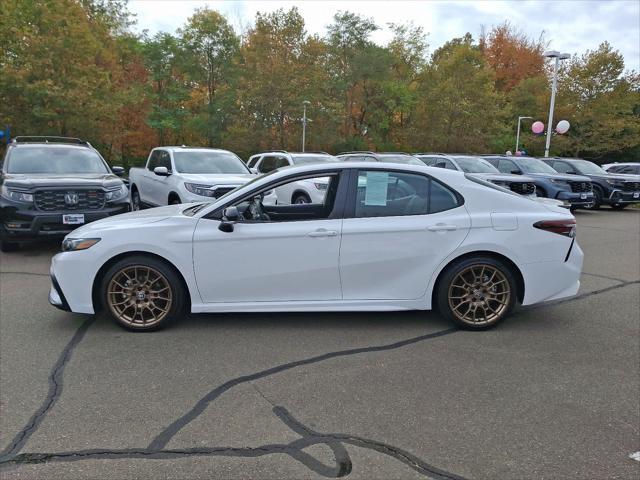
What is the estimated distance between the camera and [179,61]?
121 ft

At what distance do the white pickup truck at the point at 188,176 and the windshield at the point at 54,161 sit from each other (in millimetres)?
1193

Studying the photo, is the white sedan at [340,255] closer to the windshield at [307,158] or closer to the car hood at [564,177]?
the windshield at [307,158]

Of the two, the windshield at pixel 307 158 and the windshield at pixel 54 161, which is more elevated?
the windshield at pixel 307 158

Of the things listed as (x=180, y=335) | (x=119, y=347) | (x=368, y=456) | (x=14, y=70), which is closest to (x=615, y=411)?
(x=368, y=456)

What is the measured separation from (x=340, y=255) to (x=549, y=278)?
1991 mm

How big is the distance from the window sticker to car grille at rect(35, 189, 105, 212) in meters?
5.23

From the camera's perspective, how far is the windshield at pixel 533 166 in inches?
640

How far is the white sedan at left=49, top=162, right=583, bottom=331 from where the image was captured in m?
4.62

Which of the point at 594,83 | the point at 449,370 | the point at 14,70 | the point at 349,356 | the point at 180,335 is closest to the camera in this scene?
the point at 449,370

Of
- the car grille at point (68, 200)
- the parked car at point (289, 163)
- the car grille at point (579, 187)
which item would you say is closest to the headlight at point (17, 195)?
the car grille at point (68, 200)

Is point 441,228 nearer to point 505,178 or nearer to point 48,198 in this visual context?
point 48,198

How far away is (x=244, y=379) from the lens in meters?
3.75

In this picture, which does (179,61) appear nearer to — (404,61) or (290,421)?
(404,61)

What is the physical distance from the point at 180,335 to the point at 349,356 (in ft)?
5.15
